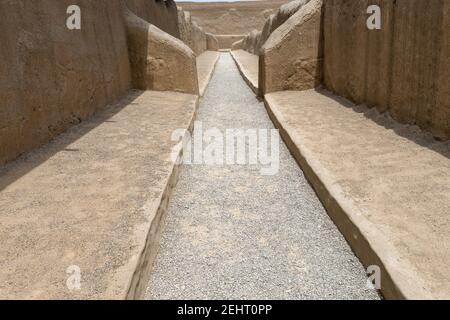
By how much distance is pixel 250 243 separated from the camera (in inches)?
117

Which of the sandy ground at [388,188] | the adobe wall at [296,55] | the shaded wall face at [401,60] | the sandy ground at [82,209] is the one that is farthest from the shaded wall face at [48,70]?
the shaded wall face at [401,60]

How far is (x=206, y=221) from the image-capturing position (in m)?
3.31

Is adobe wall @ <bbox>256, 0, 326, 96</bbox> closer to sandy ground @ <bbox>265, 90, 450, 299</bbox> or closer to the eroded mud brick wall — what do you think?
sandy ground @ <bbox>265, 90, 450, 299</bbox>

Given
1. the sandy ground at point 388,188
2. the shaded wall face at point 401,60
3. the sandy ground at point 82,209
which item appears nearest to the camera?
the sandy ground at point 82,209

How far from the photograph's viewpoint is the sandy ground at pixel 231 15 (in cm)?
4609

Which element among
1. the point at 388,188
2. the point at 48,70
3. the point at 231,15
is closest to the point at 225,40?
the point at 231,15

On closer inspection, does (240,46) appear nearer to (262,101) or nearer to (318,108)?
(262,101)

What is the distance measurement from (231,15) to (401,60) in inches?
1765

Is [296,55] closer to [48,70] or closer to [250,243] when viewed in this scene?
[48,70]

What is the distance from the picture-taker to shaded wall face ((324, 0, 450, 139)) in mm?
3932

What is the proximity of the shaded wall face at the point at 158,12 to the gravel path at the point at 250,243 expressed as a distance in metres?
5.84

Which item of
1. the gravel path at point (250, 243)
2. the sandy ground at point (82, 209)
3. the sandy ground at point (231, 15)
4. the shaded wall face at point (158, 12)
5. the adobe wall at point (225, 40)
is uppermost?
the sandy ground at point (231, 15)

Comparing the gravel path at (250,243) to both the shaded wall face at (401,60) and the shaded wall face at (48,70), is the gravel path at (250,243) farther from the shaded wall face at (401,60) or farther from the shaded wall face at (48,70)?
the shaded wall face at (48,70)

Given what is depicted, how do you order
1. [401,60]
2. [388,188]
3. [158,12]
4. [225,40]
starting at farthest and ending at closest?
[225,40], [158,12], [401,60], [388,188]
